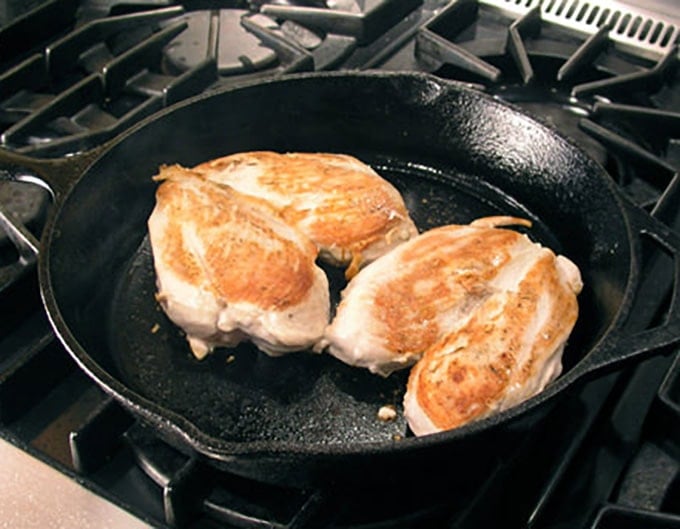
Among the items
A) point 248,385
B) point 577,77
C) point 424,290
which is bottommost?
point 248,385

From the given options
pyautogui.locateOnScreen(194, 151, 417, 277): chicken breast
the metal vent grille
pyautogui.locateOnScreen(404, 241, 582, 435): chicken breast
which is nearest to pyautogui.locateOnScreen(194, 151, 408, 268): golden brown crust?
pyautogui.locateOnScreen(194, 151, 417, 277): chicken breast

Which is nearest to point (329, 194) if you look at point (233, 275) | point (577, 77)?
point (233, 275)

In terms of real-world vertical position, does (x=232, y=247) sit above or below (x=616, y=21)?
below

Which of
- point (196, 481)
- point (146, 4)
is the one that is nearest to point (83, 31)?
point (146, 4)

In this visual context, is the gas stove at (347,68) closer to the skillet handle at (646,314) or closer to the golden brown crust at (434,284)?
the skillet handle at (646,314)

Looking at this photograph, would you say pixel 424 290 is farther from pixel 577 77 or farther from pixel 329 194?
pixel 577 77

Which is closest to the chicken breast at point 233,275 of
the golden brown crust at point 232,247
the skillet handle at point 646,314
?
the golden brown crust at point 232,247

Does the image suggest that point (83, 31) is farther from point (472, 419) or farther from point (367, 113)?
point (472, 419)
